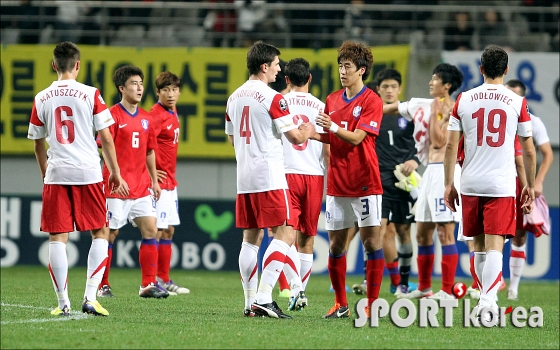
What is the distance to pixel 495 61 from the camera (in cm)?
719

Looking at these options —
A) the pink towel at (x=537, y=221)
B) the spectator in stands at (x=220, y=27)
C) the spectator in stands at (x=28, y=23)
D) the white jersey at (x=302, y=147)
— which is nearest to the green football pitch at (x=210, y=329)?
the pink towel at (x=537, y=221)

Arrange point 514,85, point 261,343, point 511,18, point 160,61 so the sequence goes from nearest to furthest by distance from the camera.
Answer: point 261,343 → point 514,85 → point 160,61 → point 511,18

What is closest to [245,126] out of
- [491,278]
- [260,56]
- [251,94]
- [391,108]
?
[251,94]

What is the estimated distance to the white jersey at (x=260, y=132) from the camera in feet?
23.3

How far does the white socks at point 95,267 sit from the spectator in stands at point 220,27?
→ 868 centimetres

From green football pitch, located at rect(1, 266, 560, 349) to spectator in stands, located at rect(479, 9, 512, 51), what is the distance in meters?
6.74

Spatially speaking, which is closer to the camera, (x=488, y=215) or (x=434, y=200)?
(x=488, y=215)

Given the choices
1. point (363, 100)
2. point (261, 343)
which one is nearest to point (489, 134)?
point (363, 100)

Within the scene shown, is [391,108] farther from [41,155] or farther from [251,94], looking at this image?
[41,155]

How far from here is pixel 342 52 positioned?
7.55 metres

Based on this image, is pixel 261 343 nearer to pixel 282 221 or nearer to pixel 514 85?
pixel 282 221

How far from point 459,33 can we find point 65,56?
32.6 ft

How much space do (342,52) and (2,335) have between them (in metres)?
3.56

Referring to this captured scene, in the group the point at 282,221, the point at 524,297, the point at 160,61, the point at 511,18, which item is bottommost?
the point at 524,297
